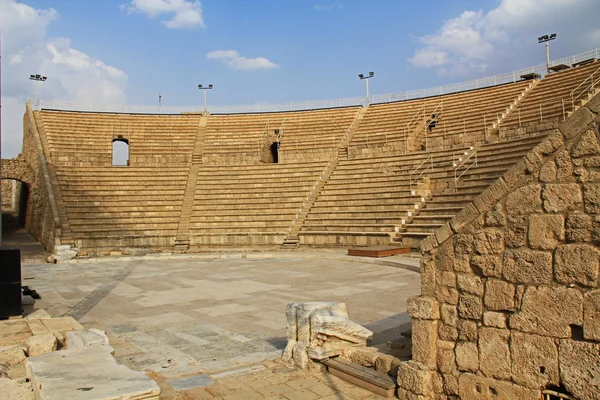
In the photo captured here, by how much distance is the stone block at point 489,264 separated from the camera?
3.74 meters

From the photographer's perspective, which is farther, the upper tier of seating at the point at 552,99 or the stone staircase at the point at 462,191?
the upper tier of seating at the point at 552,99

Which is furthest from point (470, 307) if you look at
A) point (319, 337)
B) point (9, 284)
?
point (9, 284)

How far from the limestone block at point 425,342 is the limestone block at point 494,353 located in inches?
16.4

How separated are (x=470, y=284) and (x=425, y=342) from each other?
66cm

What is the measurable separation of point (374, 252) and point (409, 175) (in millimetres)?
6070

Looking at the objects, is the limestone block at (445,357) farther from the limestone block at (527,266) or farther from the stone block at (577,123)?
the stone block at (577,123)

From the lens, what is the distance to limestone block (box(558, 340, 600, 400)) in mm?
3168

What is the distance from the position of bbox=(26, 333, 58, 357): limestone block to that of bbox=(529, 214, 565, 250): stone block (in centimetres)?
516

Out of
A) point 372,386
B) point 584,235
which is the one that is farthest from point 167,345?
point 584,235

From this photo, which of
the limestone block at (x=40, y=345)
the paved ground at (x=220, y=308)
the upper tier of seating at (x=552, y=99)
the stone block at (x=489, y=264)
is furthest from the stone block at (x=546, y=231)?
the upper tier of seating at (x=552, y=99)

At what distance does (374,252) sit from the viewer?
15039 mm

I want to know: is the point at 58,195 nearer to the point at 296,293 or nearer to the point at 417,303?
the point at 296,293

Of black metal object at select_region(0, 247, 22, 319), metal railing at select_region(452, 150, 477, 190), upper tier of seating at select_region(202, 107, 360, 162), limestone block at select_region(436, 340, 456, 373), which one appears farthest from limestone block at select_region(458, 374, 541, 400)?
upper tier of seating at select_region(202, 107, 360, 162)

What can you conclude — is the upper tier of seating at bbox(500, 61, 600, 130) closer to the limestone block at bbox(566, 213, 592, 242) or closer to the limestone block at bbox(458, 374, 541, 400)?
the limestone block at bbox(566, 213, 592, 242)
